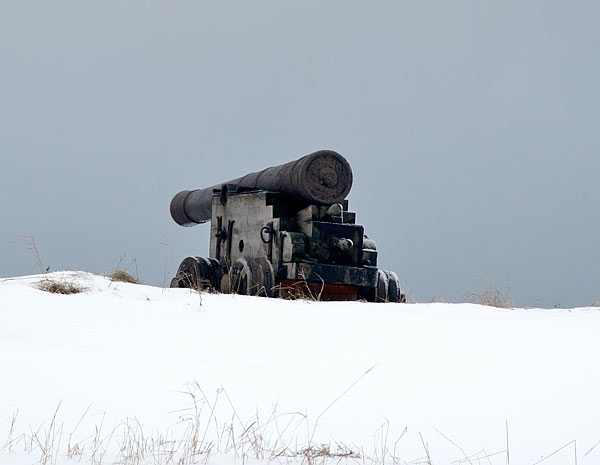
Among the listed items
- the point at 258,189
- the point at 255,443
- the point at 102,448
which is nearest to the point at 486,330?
the point at 255,443

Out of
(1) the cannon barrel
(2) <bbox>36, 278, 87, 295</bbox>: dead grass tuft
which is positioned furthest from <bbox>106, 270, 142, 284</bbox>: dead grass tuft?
(1) the cannon barrel

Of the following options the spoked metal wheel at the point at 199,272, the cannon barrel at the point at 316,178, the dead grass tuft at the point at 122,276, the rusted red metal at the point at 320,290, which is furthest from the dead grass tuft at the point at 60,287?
the spoked metal wheel at the point at 199,272

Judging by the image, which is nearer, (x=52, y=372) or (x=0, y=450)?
(x=0, y=450)

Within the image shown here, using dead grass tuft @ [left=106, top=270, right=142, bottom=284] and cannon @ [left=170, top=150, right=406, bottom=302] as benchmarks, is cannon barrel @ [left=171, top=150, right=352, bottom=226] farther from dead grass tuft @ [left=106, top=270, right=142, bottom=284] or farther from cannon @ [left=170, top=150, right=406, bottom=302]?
dead grass tuft @ [left=106, top=270, right=142, bottom=284]

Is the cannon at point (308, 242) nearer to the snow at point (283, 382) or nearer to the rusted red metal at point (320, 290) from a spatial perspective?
the rusted red metal at point (320, 290)

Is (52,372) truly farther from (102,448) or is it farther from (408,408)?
(408,408)

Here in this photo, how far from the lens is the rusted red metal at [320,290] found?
1005cm

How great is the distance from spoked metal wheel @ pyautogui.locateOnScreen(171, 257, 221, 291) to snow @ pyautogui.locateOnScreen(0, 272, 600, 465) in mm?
4841

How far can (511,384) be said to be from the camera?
4.99m

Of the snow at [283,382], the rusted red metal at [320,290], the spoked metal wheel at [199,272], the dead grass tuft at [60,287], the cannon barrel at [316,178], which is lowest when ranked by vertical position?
the snow at [283,382]

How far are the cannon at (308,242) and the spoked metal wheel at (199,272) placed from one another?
43 centimetres

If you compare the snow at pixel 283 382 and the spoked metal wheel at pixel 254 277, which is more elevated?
the spoked metal wheel at pixel 254 277

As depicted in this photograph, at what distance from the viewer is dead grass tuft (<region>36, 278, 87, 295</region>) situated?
6670 mm

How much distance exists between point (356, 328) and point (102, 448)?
2598 mm
